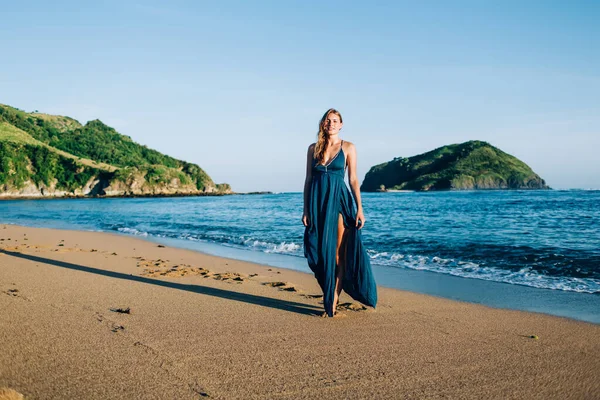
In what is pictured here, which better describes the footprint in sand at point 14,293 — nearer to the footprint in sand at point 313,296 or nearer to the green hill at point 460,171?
the footprint in sand at point 313,296

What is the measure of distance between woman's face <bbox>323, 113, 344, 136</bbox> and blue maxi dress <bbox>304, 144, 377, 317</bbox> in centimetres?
24

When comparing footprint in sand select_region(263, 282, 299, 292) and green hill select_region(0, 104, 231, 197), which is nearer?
footprint in sand select_region(263, 282, 299, 292)

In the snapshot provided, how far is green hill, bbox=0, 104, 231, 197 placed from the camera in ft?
355

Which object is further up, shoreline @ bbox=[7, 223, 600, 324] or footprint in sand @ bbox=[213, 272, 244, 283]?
shoreline @ bbox=[7, 223, 600, 324]

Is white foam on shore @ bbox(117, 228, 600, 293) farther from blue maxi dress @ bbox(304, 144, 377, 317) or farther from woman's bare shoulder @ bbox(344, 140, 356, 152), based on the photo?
woman's bare shoulder @ bbox(344, 140, 356, 152)

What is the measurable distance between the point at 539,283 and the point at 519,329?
3394mm

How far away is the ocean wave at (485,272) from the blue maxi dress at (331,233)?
12.4 feet

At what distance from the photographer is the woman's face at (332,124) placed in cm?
489

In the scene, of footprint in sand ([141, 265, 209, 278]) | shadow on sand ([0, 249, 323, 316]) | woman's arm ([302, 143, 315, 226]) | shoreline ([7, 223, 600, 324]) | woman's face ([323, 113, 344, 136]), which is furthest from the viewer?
footprint in sand ([141, 265, 209, 278])

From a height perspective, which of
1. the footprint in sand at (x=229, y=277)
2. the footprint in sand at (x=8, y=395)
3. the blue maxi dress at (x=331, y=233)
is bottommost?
the footprint in sand at (x=229, y=277)

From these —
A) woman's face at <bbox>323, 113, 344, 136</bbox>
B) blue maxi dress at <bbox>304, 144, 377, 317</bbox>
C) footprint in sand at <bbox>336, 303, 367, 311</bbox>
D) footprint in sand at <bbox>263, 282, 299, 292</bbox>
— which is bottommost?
footprint in sand at <bbox>263, 282, 299, 292</bbox>

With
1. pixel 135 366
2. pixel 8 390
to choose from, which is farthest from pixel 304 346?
pixel 8 390

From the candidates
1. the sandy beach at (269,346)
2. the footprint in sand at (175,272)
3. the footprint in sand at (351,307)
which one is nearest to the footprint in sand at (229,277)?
the footprint in sand at (175,272)

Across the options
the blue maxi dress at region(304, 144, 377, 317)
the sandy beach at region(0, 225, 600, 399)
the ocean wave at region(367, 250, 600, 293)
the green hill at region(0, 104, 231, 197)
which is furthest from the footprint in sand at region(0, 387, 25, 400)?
the green hill at region(0, 104, 231, 197)
